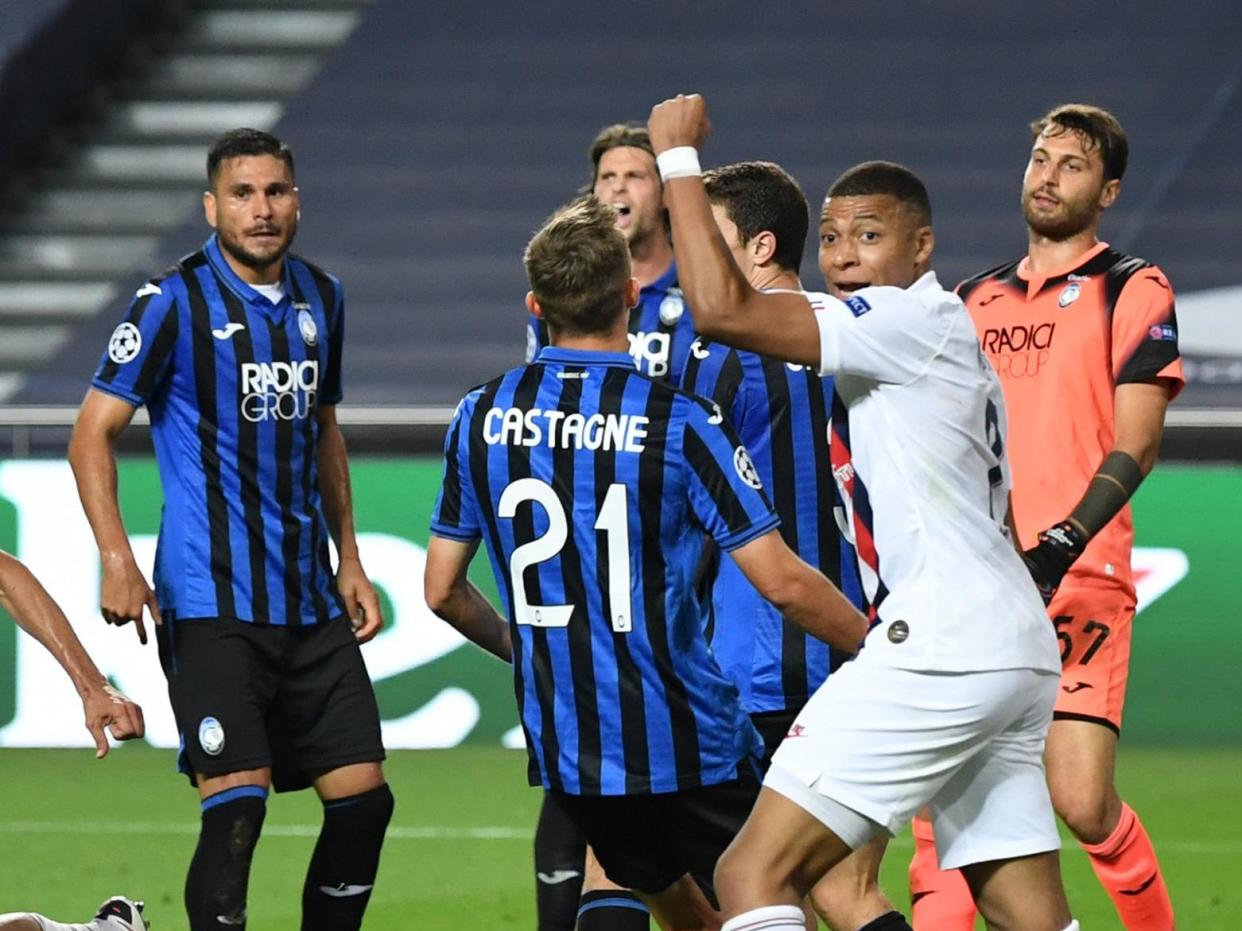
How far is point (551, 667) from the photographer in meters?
3.73

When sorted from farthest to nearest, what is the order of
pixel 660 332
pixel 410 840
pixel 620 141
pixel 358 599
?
1. pixel 410 840
2. pixel 620 141
3. pixel 358 599
4. pixel 660 332

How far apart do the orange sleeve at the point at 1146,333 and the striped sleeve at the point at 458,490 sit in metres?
1.49

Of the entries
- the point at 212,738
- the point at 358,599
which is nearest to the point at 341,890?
the point at 212,738

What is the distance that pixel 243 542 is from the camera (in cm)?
471

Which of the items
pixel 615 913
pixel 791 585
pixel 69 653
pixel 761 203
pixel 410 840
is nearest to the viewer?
pixel 791 585

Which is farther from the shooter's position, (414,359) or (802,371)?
(414,359)

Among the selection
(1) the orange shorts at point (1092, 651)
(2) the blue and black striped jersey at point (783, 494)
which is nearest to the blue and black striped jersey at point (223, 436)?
(2) the blue and black striped jersey at point (783, 494)

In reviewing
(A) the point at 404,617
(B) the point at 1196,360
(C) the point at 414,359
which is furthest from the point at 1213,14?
(A) the point at 404,617

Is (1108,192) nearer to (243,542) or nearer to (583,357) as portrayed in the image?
(583,357)

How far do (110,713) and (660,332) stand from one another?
1574 mm

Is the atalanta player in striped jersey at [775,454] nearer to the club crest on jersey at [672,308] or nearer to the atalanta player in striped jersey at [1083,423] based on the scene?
the club crest on jersey at [672,308]

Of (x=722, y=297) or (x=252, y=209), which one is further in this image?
(x=252, y=209)

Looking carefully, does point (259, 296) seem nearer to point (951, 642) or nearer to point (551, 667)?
point (551, 667)

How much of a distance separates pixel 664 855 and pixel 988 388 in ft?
3.20
